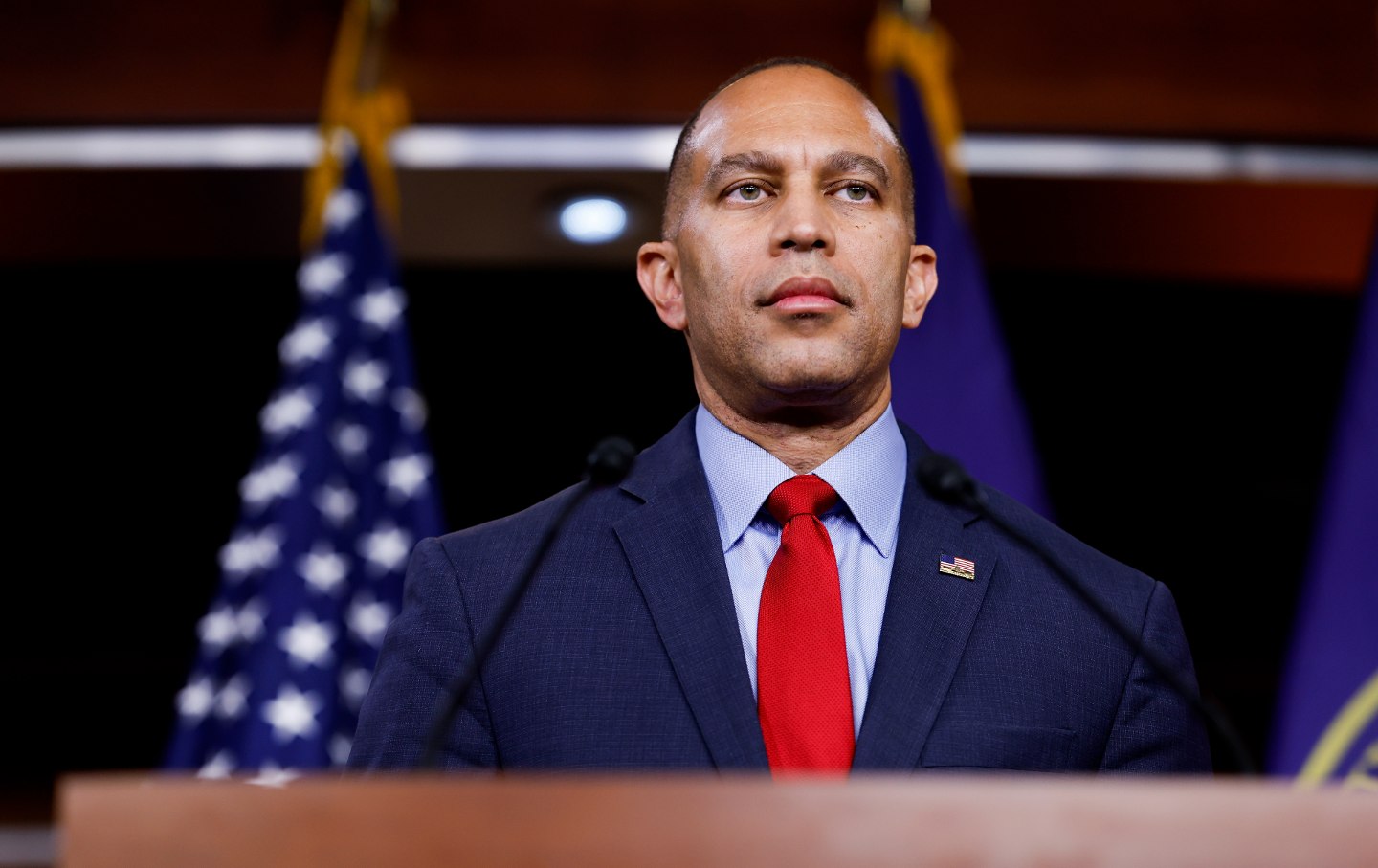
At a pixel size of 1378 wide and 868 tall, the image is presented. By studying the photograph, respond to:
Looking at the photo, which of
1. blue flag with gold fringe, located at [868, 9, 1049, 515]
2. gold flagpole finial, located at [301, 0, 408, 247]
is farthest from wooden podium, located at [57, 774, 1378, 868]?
gold flagpole finial, located at [301, 0, 408, 247]

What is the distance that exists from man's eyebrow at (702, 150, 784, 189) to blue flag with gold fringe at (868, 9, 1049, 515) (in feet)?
3.77

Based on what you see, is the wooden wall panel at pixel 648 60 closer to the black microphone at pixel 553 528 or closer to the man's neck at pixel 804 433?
the man's neck at pixel 804 433

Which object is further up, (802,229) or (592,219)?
(592,219)

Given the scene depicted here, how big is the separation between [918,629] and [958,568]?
4.2 inches

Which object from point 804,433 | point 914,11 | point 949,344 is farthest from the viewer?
point 914,11

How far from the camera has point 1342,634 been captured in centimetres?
245

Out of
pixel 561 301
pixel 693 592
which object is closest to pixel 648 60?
pixel 561 301

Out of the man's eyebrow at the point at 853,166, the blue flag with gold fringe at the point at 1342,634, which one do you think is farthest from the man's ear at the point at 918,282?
the blue flag with gold fringe at the point at 1342,634

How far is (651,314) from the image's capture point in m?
4.45

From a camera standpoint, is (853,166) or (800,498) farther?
(853,166)

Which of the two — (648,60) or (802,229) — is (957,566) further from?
(648,60)

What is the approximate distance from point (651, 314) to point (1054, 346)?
4.40ft

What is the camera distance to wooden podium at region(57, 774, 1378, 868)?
0.79m

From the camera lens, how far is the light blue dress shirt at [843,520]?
1.45 metres
